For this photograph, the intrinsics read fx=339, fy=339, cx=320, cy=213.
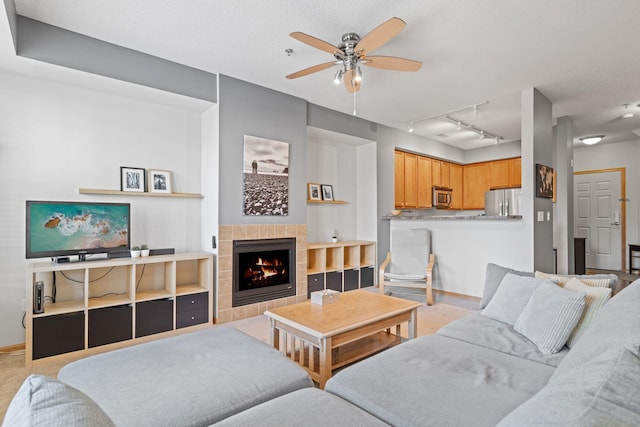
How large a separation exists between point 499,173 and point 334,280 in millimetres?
4262

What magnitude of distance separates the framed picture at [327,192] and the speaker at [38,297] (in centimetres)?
352

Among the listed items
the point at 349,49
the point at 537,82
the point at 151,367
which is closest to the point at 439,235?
the point at 537,82

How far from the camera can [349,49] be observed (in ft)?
9.11

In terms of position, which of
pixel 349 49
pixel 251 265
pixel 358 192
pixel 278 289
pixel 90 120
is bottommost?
pixel 278 289

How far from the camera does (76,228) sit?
3.01 metres

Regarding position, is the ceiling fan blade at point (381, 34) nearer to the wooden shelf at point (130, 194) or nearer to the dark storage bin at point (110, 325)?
the wooden shelf at point (130, 194)

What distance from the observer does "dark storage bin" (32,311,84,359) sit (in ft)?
8.61

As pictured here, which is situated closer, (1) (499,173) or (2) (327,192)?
(2) (327,192)

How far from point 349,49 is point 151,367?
2.60 metres

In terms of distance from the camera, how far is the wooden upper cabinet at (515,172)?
6.50 m

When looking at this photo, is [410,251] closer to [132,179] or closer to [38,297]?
[132,179]

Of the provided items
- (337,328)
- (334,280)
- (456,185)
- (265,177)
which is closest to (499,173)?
(456,185)

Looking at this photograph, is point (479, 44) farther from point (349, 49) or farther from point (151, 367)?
point (151, 367)

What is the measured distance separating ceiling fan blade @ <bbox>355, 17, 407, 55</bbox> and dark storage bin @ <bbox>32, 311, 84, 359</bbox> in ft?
10.3
